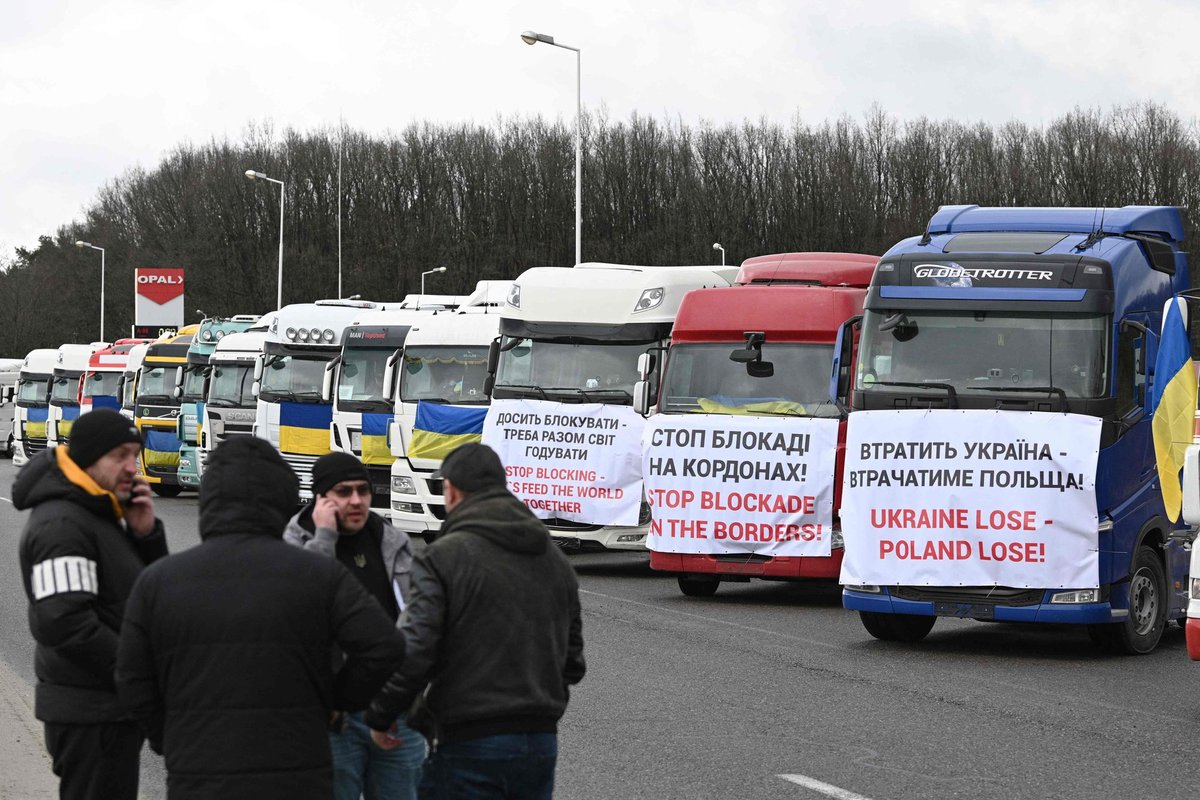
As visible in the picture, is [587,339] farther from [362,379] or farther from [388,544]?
[388,544]

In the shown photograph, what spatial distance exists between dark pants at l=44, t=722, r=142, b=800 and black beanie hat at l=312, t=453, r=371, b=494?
0.91 meters

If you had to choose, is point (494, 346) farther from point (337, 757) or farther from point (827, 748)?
point (337, 757)

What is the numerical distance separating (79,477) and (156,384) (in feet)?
97.0

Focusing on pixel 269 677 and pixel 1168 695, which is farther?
pixel 1168 695

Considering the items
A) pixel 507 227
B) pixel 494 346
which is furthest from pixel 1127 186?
pixel 494 346

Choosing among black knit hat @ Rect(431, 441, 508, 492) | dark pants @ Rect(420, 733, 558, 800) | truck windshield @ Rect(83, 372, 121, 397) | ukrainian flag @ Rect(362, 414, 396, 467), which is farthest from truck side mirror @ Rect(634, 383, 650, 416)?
truck windshield @ Rect(83, 372, 121, 397)

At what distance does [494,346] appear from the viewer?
719 inches

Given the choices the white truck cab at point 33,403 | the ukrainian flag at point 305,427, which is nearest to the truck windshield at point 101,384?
the white truck cab at point 33,403

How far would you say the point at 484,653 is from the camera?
187 inches

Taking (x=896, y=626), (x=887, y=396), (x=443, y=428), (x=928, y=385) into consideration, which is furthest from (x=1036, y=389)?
(x=443, y=428)

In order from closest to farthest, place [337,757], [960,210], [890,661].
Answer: [337,757] < [890,661] < [960,210]

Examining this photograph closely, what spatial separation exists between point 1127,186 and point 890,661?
55.2 meters

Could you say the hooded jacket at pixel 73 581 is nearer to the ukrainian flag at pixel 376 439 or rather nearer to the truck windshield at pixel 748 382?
the truck windshield at pixel 748 382

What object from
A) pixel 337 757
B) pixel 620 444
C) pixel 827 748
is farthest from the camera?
pixel 620 444
